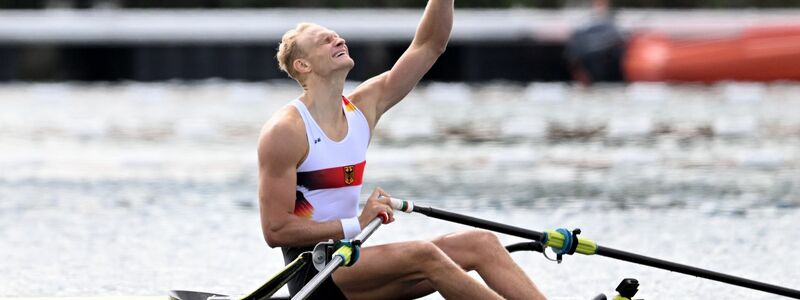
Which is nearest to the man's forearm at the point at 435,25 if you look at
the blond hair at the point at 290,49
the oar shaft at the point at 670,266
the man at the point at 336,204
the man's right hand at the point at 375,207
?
the man at the point at 336,204

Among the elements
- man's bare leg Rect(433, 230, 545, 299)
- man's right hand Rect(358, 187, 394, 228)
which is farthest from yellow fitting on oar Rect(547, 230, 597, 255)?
man's right hand Rect(358, 187, 394, 228)

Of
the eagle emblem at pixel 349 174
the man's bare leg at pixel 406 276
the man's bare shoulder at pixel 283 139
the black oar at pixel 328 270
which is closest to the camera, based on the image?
the black oar at pixel 328 270

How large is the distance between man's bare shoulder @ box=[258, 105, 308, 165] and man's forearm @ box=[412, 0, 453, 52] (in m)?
0.84

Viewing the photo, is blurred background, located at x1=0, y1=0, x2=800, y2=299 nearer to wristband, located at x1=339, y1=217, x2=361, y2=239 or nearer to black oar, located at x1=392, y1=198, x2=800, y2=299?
black oar, located at x1=392, y1=198, x2=800, y2=299

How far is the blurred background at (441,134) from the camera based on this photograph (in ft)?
31.9

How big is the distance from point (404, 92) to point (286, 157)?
838 mm

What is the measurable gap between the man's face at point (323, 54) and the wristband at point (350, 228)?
0.58m

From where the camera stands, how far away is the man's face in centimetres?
654

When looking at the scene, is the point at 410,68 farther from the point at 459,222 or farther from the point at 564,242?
the point at 564,242

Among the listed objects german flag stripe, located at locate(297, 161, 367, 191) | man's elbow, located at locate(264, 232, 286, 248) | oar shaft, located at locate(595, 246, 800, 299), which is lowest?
oar shaft, located at locate(595, 246, 800, 299)

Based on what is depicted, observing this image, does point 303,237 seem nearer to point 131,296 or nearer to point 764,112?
point 131,296

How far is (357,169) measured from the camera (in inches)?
259

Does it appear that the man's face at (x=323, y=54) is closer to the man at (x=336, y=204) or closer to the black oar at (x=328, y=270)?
the man at (x=336, y=204)

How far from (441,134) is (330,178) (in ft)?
36.5
